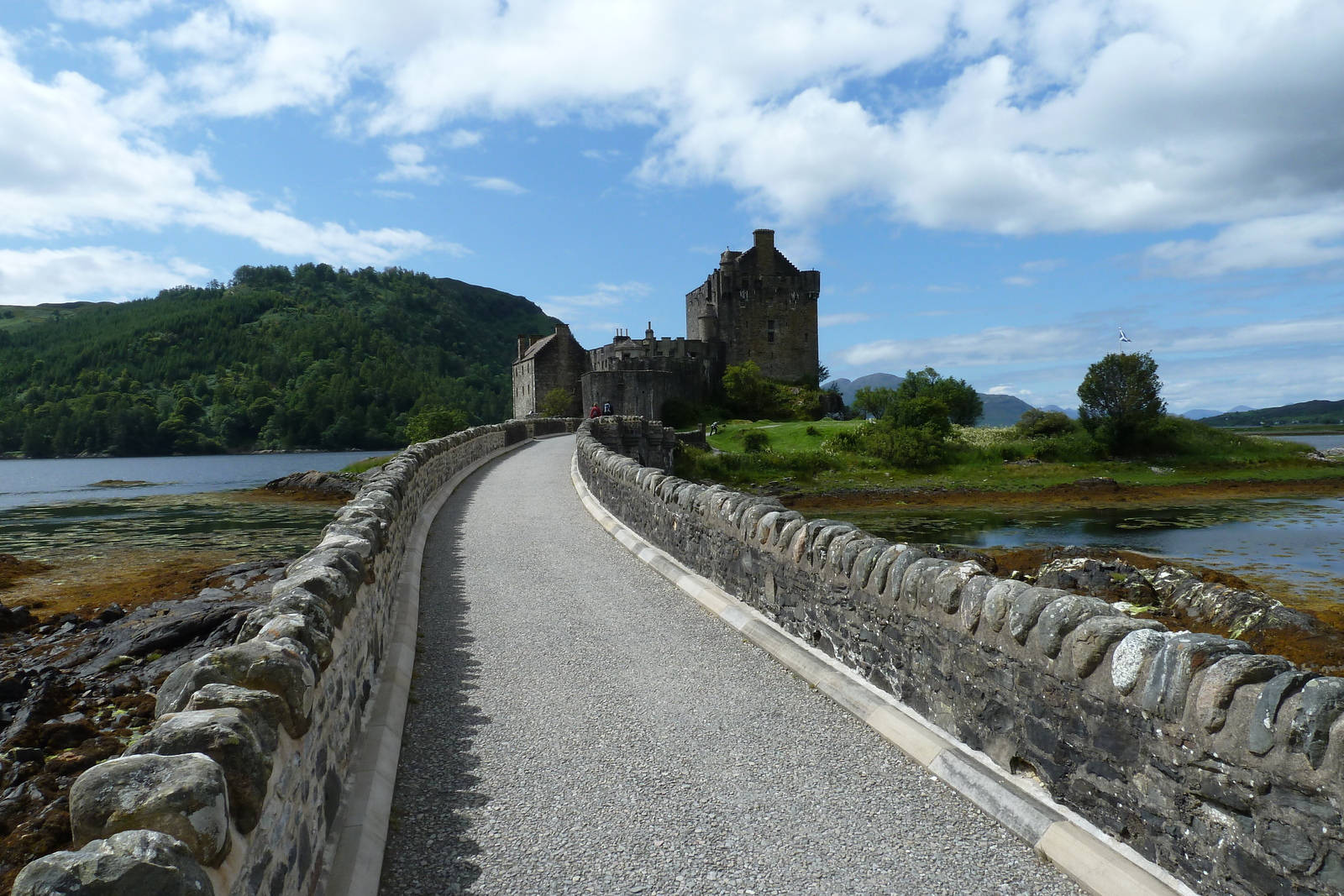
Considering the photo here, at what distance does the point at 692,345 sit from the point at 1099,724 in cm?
6045

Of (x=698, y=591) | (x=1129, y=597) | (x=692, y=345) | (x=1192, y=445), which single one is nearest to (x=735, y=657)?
(x=698, y=591)

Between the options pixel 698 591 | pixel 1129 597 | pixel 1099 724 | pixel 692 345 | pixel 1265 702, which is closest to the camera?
pixel 1265 702

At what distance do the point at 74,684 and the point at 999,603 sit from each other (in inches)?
371

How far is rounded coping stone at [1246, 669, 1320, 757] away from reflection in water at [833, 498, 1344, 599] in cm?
1891

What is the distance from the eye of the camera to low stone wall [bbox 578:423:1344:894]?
9.14 ft

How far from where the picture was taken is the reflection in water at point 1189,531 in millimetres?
21953

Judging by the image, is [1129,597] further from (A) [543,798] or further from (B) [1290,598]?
(A) [543,798]

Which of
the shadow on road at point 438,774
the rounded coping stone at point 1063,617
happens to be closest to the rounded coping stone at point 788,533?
the shadow on road at point 438,774

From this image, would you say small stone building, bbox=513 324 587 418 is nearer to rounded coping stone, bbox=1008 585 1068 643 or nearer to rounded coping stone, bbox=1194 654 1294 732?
rounded coping stone, bbox=1008 585 1068 643

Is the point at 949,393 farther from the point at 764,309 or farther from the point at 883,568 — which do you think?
the point at 883,568

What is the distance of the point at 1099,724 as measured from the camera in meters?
3.60

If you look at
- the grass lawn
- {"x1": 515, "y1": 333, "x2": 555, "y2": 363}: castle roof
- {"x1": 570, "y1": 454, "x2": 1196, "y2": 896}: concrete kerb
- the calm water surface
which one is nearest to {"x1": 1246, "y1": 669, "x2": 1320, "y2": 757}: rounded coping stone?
{"x1": 570, "y1": 454, "x2": 1196, "y2": 896}: concrete kerb

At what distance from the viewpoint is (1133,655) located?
3418 millimetres

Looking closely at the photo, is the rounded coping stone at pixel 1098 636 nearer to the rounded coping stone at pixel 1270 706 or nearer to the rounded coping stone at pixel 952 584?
the rounded coping stone at pixel 1270 706
